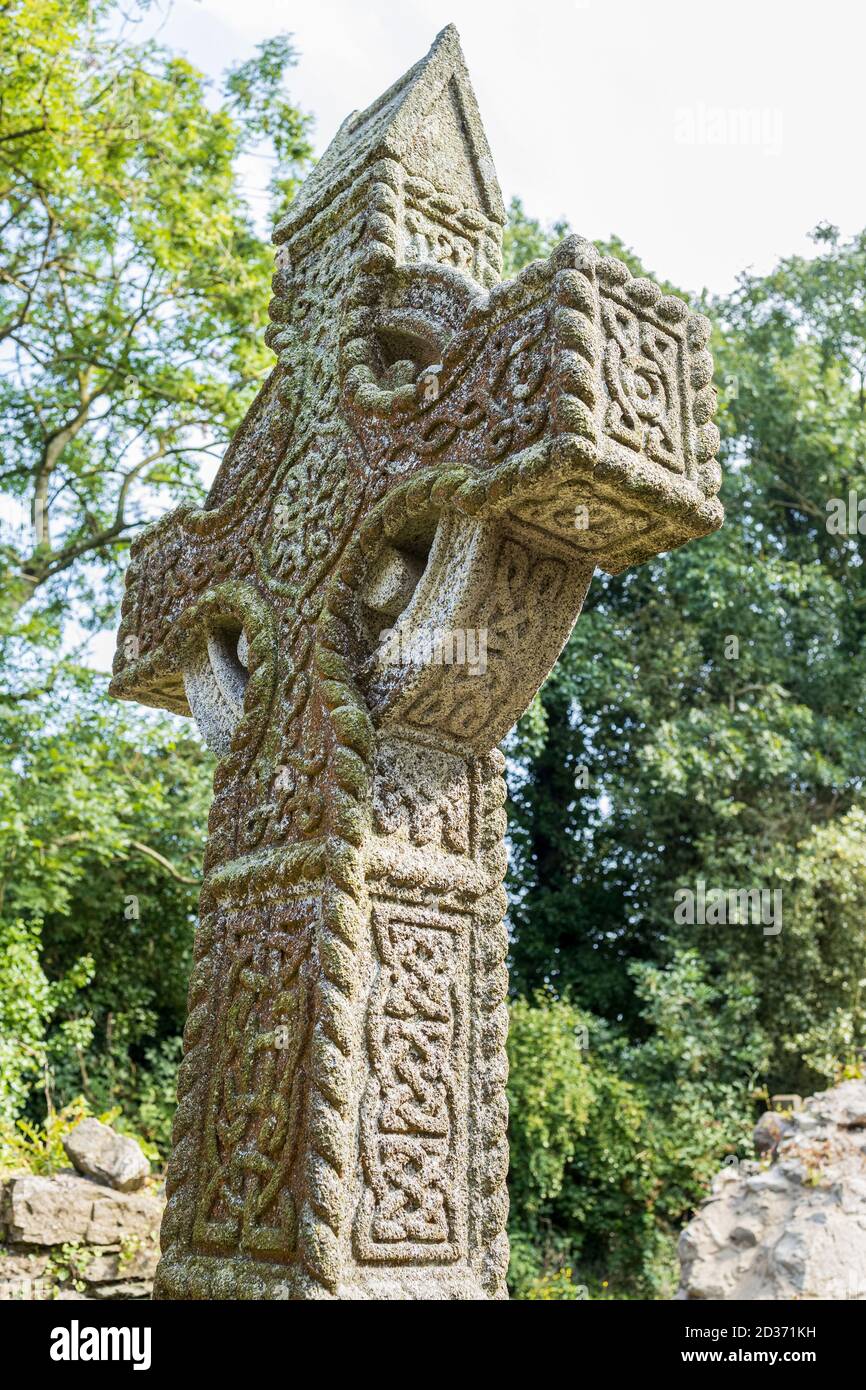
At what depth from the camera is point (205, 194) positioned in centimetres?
867

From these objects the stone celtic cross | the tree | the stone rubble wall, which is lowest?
the stone rubble wall

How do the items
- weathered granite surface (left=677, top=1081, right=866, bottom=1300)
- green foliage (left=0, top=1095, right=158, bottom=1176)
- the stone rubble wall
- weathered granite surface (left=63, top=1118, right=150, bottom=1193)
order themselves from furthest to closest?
green foliage (left=0, top=1095, right=158, bottom=1176)
weathered granite surface (left=63, top=1118, right=150, bottom=1193)
the stone rubble wall
weathered granite surface (left=677, top=1081, right=866, bottom=1300)

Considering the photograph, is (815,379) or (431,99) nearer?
(431,99)

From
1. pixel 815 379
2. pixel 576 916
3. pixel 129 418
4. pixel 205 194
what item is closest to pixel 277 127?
pixel 205 194

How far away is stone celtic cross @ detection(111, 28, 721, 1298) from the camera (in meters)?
1.99

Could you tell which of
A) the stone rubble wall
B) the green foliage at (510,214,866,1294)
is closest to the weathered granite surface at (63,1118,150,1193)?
the stone rubble wall

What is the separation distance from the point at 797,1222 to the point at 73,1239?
127 inches

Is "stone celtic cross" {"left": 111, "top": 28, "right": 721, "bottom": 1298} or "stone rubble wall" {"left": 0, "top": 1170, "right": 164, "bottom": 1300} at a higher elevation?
"stone celtic cross" {"left": 111, "top": 28, "right": 721, "bottom": 1298}

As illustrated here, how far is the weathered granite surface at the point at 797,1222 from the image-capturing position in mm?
4098

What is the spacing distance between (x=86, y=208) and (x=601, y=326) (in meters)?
7.53

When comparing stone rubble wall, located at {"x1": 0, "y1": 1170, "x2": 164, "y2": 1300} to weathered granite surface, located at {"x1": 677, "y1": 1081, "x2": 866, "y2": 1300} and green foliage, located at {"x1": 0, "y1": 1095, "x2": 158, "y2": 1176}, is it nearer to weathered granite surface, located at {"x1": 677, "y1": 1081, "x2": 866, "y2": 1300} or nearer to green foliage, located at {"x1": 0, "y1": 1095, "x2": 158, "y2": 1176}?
green foliage, located at {"x1": 0, "y1": 1095, "x2": 158, "y2": 1176}

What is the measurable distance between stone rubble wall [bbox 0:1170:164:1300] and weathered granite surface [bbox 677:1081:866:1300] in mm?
2520

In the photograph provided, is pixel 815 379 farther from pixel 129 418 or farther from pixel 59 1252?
pixel 59 1252

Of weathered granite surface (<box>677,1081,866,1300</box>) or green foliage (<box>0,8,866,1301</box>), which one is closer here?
weathered granite surface (<box>677,1081,866,1300</box>)
